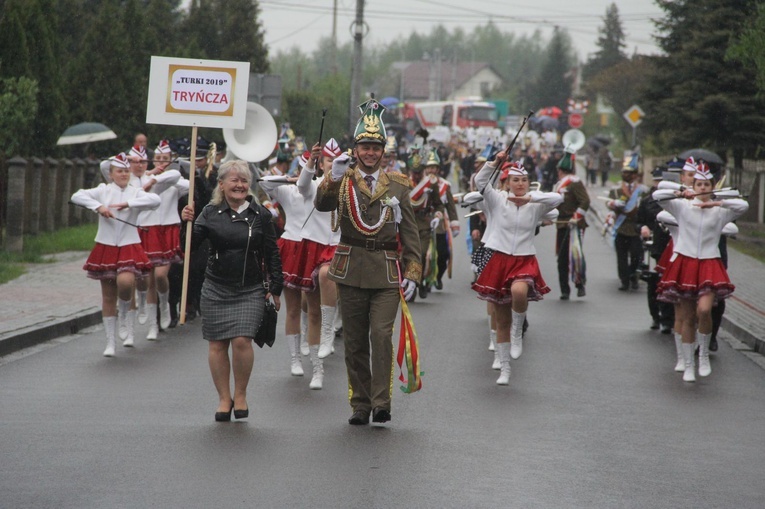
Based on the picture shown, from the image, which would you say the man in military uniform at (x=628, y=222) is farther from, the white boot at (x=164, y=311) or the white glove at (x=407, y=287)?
the white glove at (x=407, y=287)

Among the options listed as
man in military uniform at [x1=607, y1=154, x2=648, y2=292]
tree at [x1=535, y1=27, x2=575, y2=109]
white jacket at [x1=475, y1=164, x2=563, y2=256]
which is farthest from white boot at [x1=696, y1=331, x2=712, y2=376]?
tree at [x1=535, y1=27, x2=575, y2=109]

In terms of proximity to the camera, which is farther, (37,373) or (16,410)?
(37,373)

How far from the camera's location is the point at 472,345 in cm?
1372

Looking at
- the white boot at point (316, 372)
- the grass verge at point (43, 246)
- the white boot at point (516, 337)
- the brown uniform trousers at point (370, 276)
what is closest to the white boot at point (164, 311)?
the white boot at point (316, 372)

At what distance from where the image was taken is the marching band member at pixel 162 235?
540 inches

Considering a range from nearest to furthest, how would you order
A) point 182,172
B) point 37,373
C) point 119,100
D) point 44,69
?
point 37,373 < point 182,172 < point 44,69 < point 119,100

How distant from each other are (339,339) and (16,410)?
16.6 ft

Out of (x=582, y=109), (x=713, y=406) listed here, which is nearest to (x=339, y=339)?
(x=713, y=406)

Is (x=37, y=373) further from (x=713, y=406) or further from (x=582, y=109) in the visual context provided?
(x=582, y=109)

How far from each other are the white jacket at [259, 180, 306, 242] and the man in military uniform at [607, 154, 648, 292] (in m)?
8.53

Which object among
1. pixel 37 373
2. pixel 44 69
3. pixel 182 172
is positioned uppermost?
pixel 44 69

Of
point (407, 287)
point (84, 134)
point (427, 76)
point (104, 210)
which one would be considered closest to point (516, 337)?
point (407, 287)

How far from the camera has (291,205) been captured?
11703mm

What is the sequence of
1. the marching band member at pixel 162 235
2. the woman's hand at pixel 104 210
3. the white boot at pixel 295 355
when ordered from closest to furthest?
1. the white boot at pixel 295 355
2. the woman's hand at pixel 104 210
3. the marching band member at pixel 162 235
